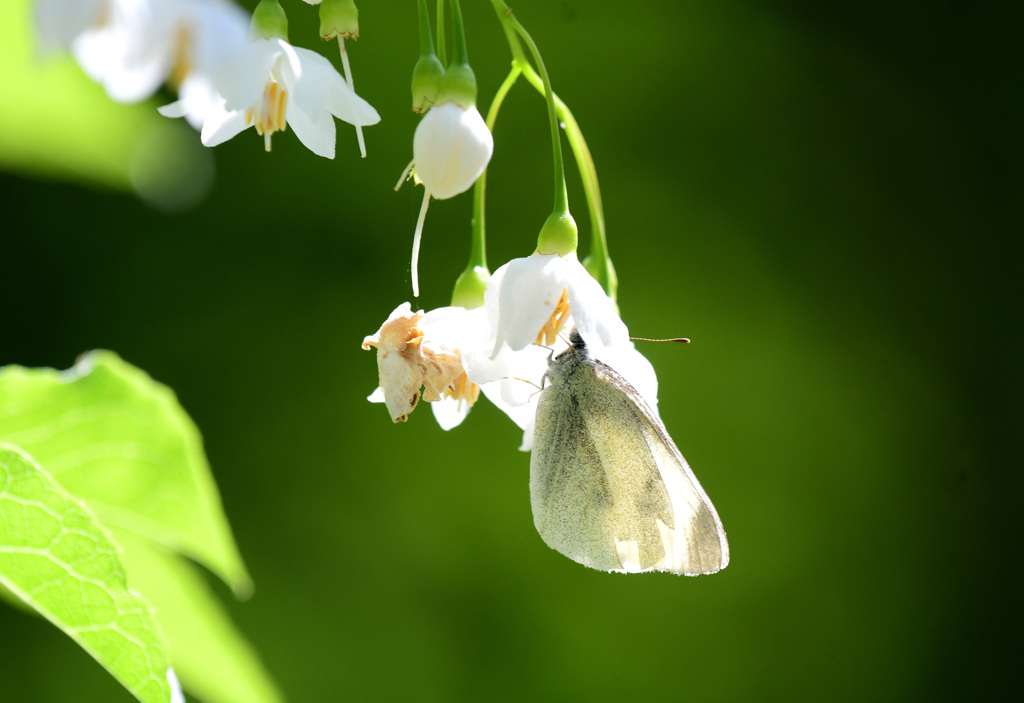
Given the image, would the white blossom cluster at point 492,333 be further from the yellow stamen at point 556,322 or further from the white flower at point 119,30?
the white flower at point 119,30

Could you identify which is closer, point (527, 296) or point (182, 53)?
point (182, 53)

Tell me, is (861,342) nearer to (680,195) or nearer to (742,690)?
(680,195)

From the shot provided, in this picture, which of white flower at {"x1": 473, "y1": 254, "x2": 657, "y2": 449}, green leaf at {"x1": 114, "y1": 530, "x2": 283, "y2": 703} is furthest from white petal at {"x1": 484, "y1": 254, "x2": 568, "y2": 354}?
green leaf at {"x1": 114, "y1": 530, "x2": 283, "y2": 703}

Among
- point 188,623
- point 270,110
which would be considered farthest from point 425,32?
point 188,623

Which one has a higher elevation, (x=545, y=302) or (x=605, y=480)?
(x=545, y=302)

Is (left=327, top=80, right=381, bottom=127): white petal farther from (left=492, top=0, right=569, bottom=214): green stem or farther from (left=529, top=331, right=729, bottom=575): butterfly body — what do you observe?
(left=529, top=331, right=729, bottom=575): butterfly body

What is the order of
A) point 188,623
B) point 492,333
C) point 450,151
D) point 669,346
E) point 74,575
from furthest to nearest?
point 669,346, point 188,623, point 492,333, point 450,151, point 74,575

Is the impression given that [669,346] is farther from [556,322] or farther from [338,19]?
[338,19]
